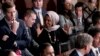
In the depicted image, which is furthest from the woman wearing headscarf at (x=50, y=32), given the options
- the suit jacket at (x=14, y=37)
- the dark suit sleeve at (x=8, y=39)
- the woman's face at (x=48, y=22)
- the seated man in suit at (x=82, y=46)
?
the seated man in suit at (x=82, y=46)

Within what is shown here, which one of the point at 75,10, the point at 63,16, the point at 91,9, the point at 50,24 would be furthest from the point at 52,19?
the point at 91,9

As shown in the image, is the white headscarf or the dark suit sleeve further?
the white headscarf

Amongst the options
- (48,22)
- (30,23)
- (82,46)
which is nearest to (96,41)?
(82,46)

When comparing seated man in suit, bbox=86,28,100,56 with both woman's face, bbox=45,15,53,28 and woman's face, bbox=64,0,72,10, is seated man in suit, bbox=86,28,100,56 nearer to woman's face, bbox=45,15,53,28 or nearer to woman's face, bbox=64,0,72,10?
woman's face, bbox=45,15,53,28

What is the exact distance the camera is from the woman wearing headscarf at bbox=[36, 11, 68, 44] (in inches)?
107

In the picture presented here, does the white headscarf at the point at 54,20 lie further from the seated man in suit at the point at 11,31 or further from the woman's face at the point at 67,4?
the seated man in suit at the point at 11,31

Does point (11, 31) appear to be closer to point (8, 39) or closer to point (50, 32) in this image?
point (8, 39)

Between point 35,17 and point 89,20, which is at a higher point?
point 35,17

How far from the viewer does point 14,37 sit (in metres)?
2.49

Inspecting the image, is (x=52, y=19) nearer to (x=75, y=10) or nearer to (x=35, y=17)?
(x=35, y=17)

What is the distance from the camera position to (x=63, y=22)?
9.87 feet

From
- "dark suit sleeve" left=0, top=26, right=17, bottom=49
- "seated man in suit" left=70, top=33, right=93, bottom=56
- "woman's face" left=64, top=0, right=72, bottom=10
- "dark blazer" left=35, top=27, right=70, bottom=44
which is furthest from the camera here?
"woman's face" left=64, top=0, right=72, bottom=10

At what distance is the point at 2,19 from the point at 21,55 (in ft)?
1.12

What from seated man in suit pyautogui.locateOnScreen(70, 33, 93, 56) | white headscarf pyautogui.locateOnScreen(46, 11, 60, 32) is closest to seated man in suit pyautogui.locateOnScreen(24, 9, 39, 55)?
white headscarf pyautogui.locateOnScreen(46, 11, 60, 32)
